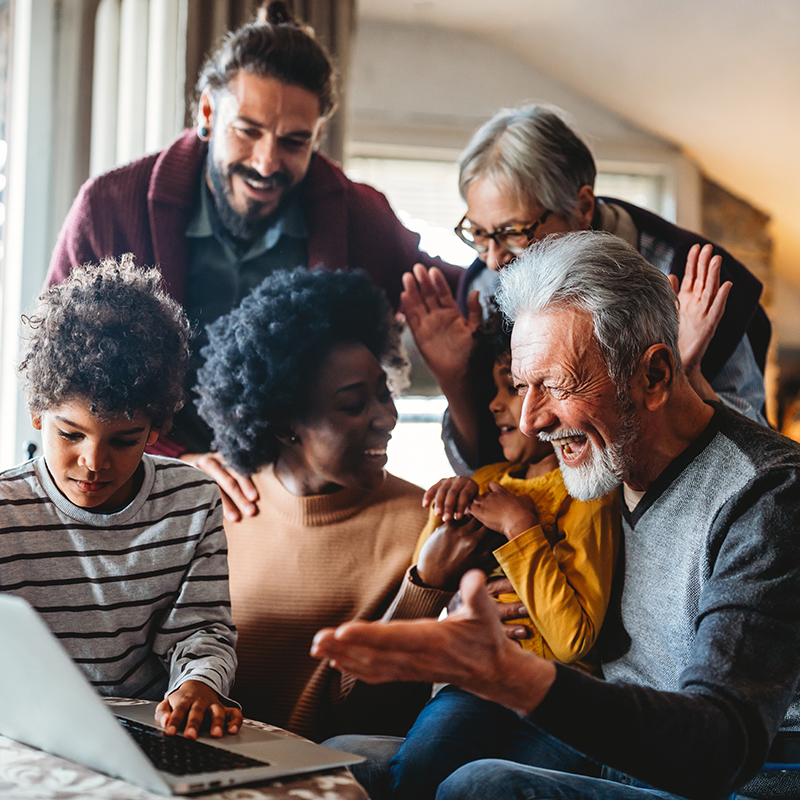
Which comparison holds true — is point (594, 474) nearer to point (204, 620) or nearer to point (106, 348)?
point (204, 620)

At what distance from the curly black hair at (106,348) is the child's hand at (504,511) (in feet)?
1.72

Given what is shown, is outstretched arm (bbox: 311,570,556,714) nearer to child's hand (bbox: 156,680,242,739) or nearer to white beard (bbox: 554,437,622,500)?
child's hand (bbox: 156,680,242,739)

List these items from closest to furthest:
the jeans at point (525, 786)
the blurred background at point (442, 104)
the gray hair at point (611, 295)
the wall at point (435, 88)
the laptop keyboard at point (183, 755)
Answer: the laptop keyboard at point (183, 755), the jeans at point (525, 786), the gray hair at point (611, 295), the blurred background at point (442, 104), the wall at point (435, 88)

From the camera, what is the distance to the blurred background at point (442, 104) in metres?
2.34

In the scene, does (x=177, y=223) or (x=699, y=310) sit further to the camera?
(x=177, y=223)

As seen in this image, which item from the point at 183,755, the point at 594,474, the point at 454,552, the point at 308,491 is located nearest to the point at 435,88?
the point at 308,491

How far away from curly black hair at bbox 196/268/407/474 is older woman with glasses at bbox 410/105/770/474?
147 millimetres

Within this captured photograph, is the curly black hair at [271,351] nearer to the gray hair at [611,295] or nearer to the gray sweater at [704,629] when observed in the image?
the gray hair at [611,295]

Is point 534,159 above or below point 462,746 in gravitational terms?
above

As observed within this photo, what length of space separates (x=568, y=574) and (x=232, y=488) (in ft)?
2.15

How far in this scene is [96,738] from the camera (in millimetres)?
903

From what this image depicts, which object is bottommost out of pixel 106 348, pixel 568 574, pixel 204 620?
pixel 204 620

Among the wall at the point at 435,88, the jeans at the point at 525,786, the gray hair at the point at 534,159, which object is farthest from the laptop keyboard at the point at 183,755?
the wall at the point at 435,88

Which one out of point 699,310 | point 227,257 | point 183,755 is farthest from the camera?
point 227,257
